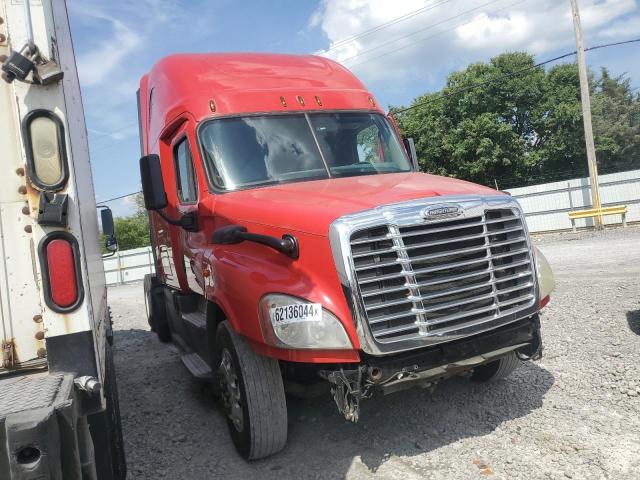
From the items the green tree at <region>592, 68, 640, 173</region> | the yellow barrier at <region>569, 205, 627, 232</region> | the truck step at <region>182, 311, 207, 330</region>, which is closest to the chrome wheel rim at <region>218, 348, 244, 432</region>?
the truck step at <region>182, 311, 207, 330</region>

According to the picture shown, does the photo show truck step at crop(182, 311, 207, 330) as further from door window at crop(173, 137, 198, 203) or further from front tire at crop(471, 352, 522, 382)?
front tire at crop(471, 352, 522, 382)

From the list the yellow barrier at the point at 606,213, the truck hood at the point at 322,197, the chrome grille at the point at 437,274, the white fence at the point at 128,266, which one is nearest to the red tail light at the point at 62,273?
the truck hood at the point at 322,197

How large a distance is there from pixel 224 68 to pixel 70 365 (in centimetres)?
349

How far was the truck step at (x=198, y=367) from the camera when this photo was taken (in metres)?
4.39

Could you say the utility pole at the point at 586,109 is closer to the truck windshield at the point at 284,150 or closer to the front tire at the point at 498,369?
the front tire at the point at 498,369

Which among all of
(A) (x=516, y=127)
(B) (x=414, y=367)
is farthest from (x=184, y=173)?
(A) (x=516, y=127)

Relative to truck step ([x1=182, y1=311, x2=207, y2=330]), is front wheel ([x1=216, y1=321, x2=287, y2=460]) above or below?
below

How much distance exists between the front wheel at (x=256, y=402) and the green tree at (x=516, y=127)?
30.6m

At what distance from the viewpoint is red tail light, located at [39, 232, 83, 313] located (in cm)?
246

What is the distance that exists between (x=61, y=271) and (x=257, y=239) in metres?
1.36

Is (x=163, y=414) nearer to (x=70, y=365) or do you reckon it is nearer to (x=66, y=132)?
(x=70, y=365)

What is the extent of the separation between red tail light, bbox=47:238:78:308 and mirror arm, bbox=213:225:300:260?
4.27 feet

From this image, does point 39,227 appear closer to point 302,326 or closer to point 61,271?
point 61,271

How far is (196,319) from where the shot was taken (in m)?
5.09
